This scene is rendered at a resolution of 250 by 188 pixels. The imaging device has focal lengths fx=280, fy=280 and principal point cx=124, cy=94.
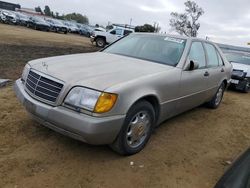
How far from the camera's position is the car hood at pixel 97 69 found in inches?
128

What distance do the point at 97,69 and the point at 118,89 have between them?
643 millimetres

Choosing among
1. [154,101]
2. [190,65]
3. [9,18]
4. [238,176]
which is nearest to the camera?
[238,176]

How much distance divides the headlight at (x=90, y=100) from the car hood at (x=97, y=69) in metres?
0.07

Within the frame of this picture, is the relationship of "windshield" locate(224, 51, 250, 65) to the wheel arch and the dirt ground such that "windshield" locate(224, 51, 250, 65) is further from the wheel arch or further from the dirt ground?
the wheel arch

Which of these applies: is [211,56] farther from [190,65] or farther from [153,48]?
[153,48]

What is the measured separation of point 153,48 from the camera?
4.72m

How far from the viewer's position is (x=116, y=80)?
3.33 m

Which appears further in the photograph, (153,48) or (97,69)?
(153,48)

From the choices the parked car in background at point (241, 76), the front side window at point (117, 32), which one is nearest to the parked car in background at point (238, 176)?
the parked car in background at point (241, 76)

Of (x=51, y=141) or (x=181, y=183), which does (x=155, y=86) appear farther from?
(x=51, y=141)

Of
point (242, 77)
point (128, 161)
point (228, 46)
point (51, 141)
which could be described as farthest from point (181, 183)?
point (228, 46)

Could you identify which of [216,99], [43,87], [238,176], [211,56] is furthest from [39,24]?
[238,176]

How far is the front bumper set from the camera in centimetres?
303

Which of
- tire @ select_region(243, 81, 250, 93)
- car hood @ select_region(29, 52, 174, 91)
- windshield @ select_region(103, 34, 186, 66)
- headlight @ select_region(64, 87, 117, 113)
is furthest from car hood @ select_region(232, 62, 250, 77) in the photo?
headlight @ select_region(64, 87, 117, 113)
